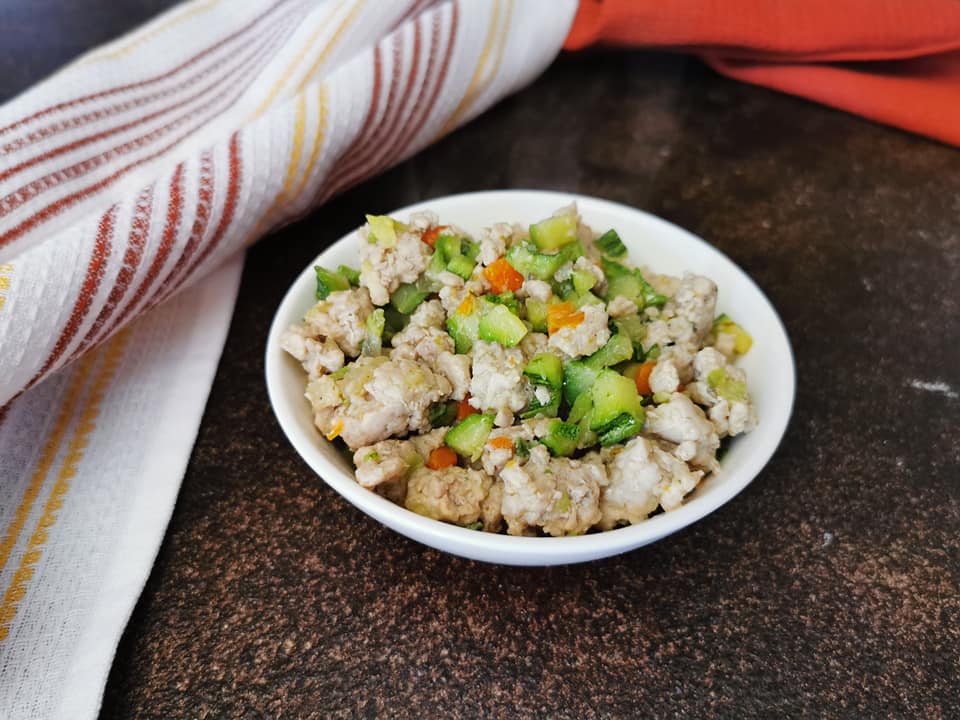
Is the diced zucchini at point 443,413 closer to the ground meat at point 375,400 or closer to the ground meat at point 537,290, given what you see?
the ground meat at point 375,400

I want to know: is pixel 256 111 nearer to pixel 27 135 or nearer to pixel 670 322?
pixel 27 135

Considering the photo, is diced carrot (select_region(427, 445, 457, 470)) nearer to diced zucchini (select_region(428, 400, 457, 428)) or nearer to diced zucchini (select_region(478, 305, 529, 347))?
diced zucchini (select_region(428, 400, 457, 428))

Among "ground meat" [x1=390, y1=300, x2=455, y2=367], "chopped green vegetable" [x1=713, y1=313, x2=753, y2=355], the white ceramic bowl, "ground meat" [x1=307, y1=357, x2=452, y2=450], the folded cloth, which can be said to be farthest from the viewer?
the folded cloth

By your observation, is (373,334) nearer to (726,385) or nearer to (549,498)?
(549,498)

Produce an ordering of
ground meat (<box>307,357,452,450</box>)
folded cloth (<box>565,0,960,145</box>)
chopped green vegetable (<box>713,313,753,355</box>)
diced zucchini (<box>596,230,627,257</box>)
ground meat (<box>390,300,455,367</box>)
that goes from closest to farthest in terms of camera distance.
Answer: ground meat (<box>307,357,452,450</box>)
ground meat (<box>390,300,455,367</box>)
chopped green vegetable (<box>713,313,753,355</box>)
diced zucchini (<box>596,230,627,257</box>)
folded cloth (<box>565,0,960,145</box>)

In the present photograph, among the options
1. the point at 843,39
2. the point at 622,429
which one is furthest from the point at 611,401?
the point at 843,39

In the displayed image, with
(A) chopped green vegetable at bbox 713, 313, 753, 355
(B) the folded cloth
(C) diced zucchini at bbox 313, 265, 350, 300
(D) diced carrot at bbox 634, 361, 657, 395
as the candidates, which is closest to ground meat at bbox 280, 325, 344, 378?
(C) diced zucchini at bbox 313, 265, 350, 300

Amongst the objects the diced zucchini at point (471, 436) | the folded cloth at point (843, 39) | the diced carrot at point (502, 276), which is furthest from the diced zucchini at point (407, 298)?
the folded cloth at point (843, 39)
